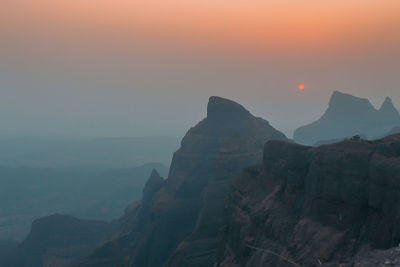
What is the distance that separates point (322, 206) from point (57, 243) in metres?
104

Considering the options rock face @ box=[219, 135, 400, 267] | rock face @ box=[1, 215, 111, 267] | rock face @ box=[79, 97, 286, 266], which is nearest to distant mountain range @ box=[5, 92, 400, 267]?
rock face @ box=[219, 135, 400, 267]

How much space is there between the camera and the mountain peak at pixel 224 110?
10350cm

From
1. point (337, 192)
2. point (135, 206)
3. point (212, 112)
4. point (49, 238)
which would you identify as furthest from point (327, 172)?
point (49, 238)

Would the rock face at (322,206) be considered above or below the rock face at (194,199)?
above

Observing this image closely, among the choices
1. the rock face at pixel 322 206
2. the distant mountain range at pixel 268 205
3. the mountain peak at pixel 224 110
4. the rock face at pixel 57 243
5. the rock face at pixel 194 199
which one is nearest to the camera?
the rock face at pixel 322 206

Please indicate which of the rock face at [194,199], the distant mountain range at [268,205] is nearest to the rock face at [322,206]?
the distant mountain range at [268,205]

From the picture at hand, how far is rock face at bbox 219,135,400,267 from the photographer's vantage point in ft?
97.5

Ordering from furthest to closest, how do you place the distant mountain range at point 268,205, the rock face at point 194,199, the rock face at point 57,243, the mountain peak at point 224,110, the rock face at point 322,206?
the rock face at point 57,243, the mountain peak at point 224,110, the rock face at point 194,199, the distant mountain range at point 268,205, the rock face at point 322,206

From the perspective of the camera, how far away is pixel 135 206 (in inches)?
4889

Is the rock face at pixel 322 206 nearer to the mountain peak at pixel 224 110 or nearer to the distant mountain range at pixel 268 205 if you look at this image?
the distant mountain range at pixel 268 205

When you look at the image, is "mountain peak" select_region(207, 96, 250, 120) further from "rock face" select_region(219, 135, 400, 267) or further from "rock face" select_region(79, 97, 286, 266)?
"rock face" select_region(219, 135, 400, 267)

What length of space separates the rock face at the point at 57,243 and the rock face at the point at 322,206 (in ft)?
263

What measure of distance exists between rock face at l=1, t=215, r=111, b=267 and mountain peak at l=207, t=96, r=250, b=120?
5776 centimetres

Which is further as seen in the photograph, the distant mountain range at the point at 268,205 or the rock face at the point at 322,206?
the distant mountain range at the point at 268,205
